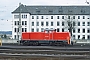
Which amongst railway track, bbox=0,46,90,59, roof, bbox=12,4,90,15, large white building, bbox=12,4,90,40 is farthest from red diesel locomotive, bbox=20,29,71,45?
roof, bbox=12,4,90,15

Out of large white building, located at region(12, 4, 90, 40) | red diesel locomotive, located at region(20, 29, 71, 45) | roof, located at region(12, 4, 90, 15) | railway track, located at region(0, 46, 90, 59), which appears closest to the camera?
railway track, located at region(0, 46, 90, 59)

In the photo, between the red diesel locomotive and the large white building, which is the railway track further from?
the large white building

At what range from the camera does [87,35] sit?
417 ft

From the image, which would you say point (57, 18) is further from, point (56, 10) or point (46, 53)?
point (46, 53)

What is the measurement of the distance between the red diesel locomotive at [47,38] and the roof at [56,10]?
203ft

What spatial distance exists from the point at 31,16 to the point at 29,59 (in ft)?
335

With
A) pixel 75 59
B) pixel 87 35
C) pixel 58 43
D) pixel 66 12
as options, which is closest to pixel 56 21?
pixel 66 12

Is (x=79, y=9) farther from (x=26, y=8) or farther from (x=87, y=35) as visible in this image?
(x=26, y=8)

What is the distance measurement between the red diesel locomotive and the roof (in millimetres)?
61832

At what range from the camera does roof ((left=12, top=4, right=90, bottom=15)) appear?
126500mm

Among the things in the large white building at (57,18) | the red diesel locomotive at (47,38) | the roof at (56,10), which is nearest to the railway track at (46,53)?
the red diesel locomotive at (47,38)

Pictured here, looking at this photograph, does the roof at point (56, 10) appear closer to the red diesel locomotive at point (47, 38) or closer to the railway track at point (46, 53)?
the red diesel locomotive at point (47, 38)

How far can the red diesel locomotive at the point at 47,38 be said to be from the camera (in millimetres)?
60719

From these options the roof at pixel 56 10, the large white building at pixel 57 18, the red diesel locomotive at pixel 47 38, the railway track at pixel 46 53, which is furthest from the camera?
the roof at pixel 56 10
